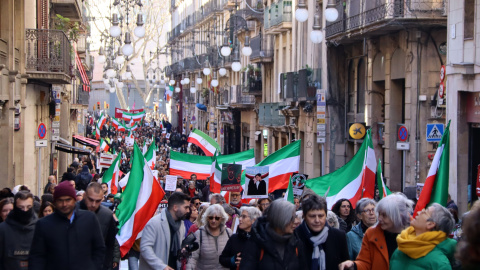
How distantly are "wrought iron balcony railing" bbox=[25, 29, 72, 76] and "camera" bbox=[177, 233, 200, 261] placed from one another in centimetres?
1440

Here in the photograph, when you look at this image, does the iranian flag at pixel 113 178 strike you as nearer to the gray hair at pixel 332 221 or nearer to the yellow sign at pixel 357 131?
the yellow sign at pixel 357 131

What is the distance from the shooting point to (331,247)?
6664 mm

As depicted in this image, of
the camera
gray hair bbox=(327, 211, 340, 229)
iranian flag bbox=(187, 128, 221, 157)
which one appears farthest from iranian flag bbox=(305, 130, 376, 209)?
iranian flag bbox=(187, 128, 221, 157)

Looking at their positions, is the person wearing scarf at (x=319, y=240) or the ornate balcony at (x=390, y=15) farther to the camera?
the ornate balcony at (x=390, y=15)

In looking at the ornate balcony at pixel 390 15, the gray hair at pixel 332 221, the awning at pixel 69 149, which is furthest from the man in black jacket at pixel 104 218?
the awning at pixel 69 149

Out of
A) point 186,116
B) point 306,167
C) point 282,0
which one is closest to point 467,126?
point 306,167

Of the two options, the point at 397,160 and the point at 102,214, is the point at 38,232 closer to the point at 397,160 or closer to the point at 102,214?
the point at 102,214

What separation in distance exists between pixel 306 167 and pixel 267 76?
973cm

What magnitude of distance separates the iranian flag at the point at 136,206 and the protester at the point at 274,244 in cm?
442

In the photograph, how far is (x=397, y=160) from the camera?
2338cm

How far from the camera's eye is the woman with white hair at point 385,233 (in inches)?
257

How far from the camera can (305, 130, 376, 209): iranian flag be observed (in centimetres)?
1282

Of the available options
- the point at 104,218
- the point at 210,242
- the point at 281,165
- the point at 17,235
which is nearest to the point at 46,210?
the point at 104,218

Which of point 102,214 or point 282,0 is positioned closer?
point 102,214
